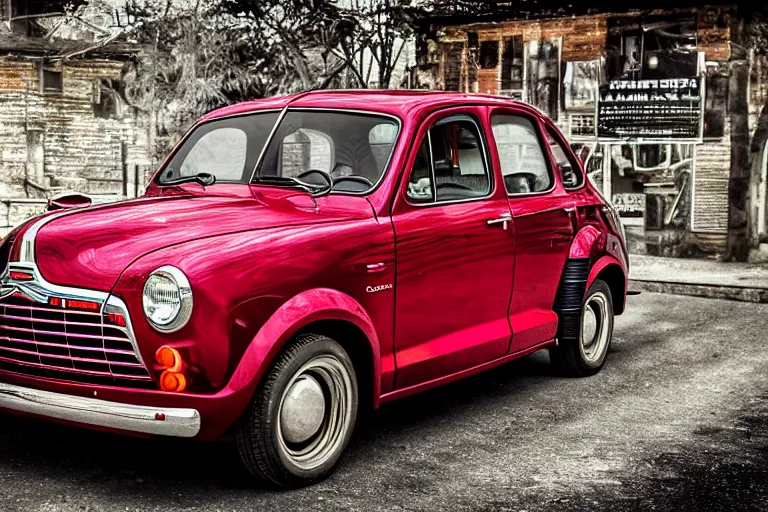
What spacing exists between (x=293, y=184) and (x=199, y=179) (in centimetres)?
65

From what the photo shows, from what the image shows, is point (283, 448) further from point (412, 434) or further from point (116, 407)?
point (412, 434)

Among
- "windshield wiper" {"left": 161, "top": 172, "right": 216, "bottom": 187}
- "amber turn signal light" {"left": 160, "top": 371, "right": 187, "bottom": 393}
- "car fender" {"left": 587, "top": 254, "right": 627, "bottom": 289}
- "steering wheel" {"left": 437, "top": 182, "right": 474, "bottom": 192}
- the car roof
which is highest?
the car roof

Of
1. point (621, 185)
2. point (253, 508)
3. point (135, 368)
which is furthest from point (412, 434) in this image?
point (621, 185)

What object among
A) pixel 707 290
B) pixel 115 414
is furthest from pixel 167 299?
pixel 707 290

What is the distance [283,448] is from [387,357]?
31.3 inches

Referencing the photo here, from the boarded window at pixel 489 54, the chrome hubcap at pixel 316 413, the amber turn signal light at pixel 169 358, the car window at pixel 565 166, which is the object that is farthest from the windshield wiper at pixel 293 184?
the boarded window at pixel 489 54

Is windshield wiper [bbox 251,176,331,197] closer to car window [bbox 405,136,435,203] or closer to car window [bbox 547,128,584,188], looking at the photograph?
car window [bbox 405,136,435,203]

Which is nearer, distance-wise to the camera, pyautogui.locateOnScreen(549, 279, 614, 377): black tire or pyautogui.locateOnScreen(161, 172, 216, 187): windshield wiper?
pyautogui.locateOnScreen(161, 172, 216, 187): windshield wiper

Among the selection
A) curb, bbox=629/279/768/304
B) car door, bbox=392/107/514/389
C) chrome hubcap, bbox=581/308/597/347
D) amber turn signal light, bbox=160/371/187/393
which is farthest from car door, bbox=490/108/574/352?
curb, bbox=629/279/768/304

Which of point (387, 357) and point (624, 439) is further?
point (624, 439)

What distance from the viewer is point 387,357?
17.3ft

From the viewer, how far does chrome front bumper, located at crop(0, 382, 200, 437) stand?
436 centimetres

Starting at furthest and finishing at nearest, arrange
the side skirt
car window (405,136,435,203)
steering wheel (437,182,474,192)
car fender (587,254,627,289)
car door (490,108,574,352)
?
1. car fender (587,254,627,289)
2. car door (490,108,574,352)
3. steering wheel (437,182,474,192)
4. car window (405,136,435,203)
5. the side skirt

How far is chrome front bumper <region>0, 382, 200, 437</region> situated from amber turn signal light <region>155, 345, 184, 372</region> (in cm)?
17
